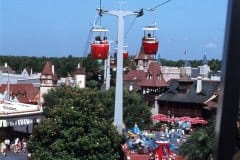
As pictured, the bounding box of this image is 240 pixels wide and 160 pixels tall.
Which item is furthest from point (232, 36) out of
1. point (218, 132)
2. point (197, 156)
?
point (197, 156)

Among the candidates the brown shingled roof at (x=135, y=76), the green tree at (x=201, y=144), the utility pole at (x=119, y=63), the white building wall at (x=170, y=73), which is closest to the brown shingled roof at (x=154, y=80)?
the brown shingled roof at (x=135, y=76)

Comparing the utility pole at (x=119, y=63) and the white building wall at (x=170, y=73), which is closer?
the utility pole at (x=119, y=63)

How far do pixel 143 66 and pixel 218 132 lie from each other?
242ft

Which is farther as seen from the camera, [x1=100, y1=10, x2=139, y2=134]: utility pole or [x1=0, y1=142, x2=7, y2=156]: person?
[x1=0, y1=142, x2=7, y2=156]: person

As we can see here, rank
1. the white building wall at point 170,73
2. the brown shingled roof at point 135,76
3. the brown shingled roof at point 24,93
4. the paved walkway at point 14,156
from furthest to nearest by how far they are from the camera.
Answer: the white building wall at point 170,73 → the brown shingled roof at point 135,76 → the brown shingled roof at point 24,93 → the paved walkway at point 14,156

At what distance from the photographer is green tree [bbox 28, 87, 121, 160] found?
59.4 feet

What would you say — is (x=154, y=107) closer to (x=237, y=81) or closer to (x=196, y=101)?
(x=196, y=101)

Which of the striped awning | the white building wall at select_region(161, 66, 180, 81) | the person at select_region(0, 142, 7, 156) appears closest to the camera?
the person at select_region(0, 142, 7, 156)

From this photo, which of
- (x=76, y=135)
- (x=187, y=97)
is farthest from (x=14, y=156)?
(x=187, y=97)

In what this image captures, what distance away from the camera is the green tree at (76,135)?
18.1 m

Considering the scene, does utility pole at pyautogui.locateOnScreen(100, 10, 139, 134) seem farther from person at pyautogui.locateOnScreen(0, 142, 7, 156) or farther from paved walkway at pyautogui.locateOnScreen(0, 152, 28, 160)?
person at pyautogui.locateOnScreen(0, 142, 7, 156)

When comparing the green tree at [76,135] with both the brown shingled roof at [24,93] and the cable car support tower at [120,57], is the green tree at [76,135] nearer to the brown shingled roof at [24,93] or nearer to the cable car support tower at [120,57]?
the cable car support tower at [120,57]

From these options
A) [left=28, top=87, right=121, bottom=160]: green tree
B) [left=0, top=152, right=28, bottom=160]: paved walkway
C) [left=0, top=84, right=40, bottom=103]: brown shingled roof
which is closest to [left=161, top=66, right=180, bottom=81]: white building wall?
[left=0, top=84, right=40, bottom=103]: brown shingled roof

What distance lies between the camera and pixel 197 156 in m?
15.4
